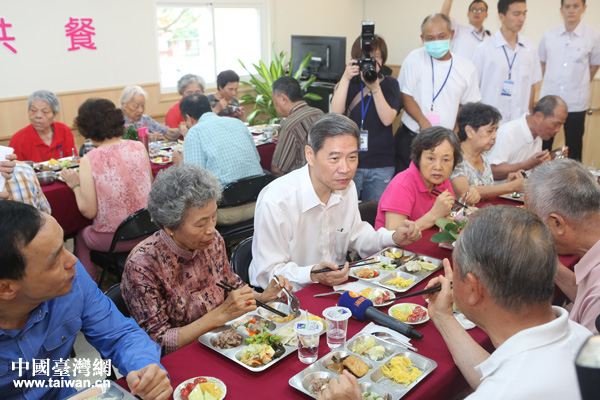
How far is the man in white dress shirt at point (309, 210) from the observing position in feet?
7.45

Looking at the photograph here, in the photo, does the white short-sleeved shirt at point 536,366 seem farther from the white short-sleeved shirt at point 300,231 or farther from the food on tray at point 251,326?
the white short-sleeved shirt at point 300,231

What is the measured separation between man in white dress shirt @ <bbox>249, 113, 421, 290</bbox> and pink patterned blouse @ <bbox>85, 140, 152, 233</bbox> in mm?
1274

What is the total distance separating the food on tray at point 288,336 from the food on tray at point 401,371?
304 mm

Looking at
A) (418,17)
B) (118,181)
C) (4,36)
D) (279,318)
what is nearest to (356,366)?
(279,318)

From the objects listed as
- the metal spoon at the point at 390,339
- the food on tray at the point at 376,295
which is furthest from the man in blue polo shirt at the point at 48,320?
the food on tray at the point at 376,295

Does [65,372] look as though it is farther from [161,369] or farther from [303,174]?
[303,174]

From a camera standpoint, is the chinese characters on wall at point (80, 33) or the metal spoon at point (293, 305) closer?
the metal spoon at point (293, 305)

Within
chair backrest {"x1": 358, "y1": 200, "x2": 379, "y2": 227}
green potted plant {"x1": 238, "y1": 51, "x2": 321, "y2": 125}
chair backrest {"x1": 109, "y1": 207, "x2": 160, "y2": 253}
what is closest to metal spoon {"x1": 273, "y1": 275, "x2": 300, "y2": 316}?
chair backrest {"x1": 358, "y1": 200, "x2": 379, "y2": 227}

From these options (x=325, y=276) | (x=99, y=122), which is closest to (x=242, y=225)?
(x=99, y=122)

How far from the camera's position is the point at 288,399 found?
4.56 ft

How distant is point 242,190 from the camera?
11.0ft

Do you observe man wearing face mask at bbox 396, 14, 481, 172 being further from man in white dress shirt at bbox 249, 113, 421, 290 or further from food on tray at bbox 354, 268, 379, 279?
food on tray at bbox 354, 268, 379, 279

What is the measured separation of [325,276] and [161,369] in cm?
80

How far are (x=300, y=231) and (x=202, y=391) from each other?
1.11 metres
